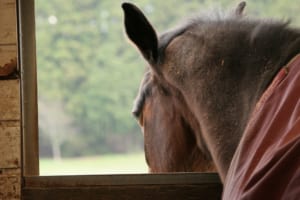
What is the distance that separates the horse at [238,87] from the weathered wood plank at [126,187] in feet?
0.44

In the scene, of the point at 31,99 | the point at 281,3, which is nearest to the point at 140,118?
the point at 31,99

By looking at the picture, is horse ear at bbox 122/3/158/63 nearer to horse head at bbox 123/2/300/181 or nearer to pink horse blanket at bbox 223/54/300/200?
horse head at bbox 123/2/300/181

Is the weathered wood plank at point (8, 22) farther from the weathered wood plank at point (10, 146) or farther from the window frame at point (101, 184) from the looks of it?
the weathered wood plank at point (10, 146)

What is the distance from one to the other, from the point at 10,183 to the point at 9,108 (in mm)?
221

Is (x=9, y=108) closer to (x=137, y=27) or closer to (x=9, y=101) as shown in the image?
(x=9, y=101)

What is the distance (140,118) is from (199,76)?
0.47 metres

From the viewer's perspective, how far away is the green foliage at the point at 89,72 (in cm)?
520

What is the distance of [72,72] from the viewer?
5.89m

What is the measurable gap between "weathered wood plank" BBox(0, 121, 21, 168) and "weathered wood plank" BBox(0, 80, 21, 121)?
0.02 m

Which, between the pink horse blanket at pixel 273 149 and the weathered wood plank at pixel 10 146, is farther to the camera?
the weathered wood plank at pixel 10 146

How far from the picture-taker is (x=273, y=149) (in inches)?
42.3

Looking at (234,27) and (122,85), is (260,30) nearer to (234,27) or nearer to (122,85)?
(234,27)

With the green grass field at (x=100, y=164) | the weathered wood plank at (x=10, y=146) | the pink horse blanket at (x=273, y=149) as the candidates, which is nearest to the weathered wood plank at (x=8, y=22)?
the weathered wood plank at (x=10, y=146)

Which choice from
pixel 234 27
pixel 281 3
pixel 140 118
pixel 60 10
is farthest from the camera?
pixel 60 10
